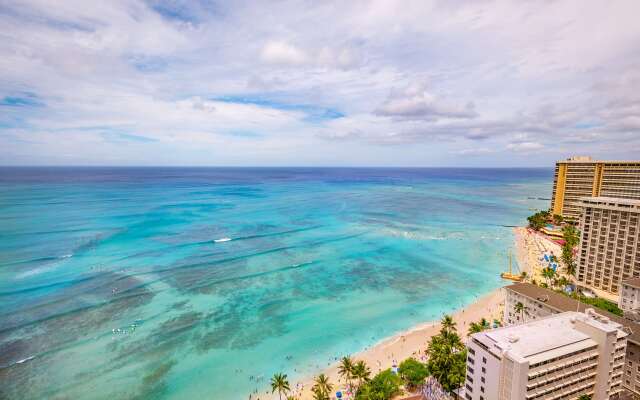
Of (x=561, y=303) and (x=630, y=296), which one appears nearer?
(x=561, y=303)

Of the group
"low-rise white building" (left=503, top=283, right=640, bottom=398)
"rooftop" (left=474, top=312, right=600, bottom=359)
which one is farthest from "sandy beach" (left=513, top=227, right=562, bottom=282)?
"rooftop" (left=474, top=312, right=600, bottom=359)

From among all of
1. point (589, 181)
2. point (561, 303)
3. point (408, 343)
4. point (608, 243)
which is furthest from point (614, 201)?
point (589, 181)

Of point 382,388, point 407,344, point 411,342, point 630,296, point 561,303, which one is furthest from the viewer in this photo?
point 630,296

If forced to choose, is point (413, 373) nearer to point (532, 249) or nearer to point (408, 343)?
point (408, 343)

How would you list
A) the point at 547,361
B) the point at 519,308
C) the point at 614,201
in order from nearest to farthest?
the point at 547,361, the point at 519,308, the point at 614,201

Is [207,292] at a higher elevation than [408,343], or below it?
higher

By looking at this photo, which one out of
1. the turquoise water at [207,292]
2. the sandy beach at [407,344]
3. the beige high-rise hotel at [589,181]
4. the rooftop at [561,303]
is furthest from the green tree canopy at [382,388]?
the beige high-rise hotel at [589,181]

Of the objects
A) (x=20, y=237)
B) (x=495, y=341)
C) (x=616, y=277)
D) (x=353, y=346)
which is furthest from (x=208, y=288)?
(x=616, y=277)

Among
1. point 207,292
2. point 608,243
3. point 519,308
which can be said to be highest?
point 608,243
